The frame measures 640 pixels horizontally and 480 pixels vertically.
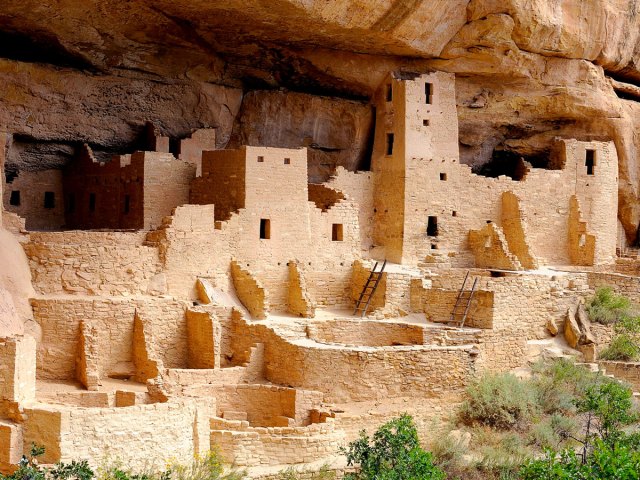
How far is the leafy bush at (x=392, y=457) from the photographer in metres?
16.7

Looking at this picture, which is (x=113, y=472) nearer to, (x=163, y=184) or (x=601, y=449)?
(x=601, y=449)

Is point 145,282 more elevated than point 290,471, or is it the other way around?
point 145,282

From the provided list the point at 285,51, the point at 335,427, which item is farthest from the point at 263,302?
the point at 285,51

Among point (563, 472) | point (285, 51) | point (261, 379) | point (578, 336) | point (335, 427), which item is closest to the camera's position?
point (563, 472)

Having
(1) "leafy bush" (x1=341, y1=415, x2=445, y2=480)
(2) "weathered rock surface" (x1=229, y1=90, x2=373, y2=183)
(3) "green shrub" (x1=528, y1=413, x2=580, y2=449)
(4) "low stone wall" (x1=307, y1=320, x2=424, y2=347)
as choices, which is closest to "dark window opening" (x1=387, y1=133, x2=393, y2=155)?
(2) "weathered rock surface" (x1=229, y1=90, x2=373, y2=183)

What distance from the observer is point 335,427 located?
19156 millimetres

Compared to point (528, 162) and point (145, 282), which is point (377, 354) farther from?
point (528, 162)

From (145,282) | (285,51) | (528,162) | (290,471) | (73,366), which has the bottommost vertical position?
(290,471)

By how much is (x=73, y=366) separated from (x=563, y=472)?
8.62 m

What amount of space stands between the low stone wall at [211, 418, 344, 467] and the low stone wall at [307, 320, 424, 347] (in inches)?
139

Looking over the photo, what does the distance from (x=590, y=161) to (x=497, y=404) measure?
32.7ft

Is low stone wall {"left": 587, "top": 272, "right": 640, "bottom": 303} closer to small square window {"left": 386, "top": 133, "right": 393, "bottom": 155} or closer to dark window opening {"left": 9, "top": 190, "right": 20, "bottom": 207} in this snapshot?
small square window {"left": 386, "top": 133, "right": 393, "bottom": 155}

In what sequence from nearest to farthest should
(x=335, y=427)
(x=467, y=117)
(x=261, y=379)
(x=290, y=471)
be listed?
(x=290, y=471) → (x=335, y=427) → (x=261, y=379) → (x=467, y=117)

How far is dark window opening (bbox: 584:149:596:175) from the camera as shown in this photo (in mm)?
28594
